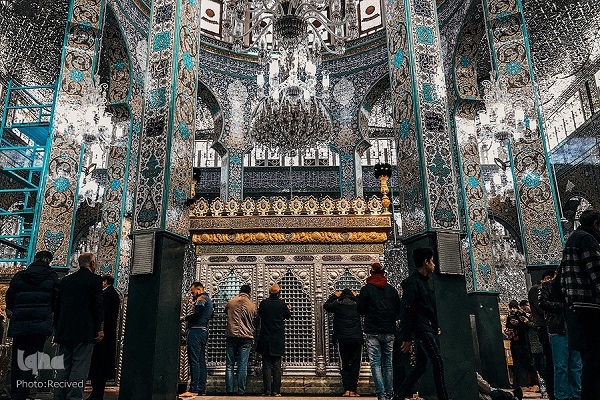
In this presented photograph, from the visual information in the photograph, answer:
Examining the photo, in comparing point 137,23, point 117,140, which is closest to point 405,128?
Result: point 117,140

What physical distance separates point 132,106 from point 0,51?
3069mm

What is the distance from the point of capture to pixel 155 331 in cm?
444

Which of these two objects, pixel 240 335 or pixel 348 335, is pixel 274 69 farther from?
pixel 348 335

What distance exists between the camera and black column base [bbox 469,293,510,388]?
7.27 m

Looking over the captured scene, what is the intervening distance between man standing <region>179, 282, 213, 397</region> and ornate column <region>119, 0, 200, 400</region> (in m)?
0.75

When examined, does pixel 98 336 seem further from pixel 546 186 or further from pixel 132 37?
pixel 132 37

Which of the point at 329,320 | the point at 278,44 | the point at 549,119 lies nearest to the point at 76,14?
the point at 278,44

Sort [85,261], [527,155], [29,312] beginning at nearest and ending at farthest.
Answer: [29,312], [85,261], [527,155]

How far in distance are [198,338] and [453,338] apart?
9.07ft

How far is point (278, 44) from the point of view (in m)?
8.20

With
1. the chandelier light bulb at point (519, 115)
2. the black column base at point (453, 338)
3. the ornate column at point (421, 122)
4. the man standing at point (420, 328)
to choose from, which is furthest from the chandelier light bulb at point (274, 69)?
the man standing at point (420, 328)

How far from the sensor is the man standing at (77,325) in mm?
3813

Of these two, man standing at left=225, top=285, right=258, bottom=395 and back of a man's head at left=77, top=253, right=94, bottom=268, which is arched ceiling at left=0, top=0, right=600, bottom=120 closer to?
man standing at left=225, top=285, right=258, bottom=395

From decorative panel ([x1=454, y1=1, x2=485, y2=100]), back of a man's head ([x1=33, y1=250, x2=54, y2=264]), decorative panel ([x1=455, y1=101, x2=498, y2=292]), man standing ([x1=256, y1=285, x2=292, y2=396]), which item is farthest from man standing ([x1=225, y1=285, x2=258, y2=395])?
decorative panel ([x1=454, y1=1, x2=485, y2=100])
